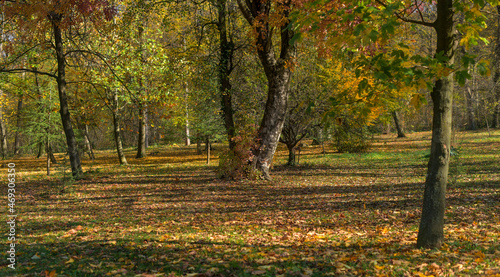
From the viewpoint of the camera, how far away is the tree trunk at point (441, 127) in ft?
14.6

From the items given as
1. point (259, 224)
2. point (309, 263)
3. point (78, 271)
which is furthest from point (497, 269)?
point (78, 271)

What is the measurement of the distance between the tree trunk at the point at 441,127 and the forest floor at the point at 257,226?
56 centimetres

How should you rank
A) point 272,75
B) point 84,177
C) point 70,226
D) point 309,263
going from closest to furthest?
point 309,263 → point 70,226 → point 272,75 → point 84,177

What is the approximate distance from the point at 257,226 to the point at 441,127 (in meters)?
3.81

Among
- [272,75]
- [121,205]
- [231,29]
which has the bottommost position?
[121,205]

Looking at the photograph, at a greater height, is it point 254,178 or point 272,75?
point 272,75

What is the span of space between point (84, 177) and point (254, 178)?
679cm

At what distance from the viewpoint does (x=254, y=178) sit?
12.5 metres

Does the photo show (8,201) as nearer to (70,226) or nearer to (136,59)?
(70,226)

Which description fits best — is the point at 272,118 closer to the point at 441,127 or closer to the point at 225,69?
the point at 225,69

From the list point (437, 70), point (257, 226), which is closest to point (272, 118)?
point (257, 226)

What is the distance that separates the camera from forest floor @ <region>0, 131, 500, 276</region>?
4293mm

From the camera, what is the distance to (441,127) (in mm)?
4469

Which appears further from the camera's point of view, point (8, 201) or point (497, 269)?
point (8, 201)
